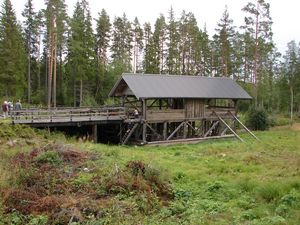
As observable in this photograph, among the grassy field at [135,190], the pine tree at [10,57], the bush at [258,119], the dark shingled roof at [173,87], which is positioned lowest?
the grassy field at [135,190]

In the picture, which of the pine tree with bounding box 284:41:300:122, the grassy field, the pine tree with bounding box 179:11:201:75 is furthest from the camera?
the pine tree with bounding box 284:41:300:122

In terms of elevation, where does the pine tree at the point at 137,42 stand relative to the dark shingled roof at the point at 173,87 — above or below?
above

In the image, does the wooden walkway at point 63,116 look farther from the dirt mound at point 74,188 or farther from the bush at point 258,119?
the bush at point 258,119

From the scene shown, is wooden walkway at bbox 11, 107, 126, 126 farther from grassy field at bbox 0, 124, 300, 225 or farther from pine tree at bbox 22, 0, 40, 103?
pine tree at bbox 22, 0, 40, 103

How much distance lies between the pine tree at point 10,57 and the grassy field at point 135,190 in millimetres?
27425

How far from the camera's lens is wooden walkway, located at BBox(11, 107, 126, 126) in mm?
22297

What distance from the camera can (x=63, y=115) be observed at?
2416 centimetres

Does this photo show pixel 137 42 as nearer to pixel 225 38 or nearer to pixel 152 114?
pixel 225 38

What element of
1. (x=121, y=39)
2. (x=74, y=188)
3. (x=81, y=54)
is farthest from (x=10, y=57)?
(x=74, y=188)

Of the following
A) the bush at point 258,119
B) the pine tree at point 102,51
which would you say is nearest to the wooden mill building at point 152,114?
the bush at point 258,119

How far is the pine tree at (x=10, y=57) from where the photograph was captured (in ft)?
134

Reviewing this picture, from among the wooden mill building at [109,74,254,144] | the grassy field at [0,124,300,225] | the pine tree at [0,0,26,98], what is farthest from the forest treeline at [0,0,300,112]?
the grassy field at [0,124,300,225]

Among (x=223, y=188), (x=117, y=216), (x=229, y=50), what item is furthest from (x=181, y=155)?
(x=229, y=50)

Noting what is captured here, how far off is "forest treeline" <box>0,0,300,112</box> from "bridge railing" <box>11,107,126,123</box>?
1276 centimetres
